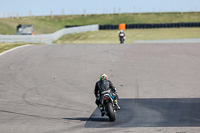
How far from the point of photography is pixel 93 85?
18859 millimetres

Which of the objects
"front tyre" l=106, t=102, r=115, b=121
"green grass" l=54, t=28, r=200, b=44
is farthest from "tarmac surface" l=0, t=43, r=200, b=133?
"green grass" l=54, t=28, r=200, b=44

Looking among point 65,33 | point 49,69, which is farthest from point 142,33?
point 49,69

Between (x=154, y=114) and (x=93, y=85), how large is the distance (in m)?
6.61

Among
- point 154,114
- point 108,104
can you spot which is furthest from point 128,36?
point 108,104

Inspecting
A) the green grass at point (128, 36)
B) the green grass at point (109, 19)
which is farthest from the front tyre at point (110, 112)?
the green grass at point (109, 19)

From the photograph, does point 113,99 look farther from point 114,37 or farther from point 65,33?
point 65,33

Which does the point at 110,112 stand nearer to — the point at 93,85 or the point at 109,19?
the point at 93,85

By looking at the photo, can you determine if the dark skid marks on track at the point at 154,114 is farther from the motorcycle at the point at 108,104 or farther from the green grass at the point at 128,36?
the green grass at the point at 128,36

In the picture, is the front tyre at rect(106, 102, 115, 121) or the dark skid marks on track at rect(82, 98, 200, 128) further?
the front tyre at rect(106, 102, 115, 121)

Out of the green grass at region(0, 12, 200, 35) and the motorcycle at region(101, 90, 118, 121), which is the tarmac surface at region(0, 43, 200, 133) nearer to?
the motorcycle at region(101, 90, 118, 121)

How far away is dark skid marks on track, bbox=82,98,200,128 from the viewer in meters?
11.1

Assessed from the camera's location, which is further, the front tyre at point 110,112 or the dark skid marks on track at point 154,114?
→ the front tyre at point 110,112

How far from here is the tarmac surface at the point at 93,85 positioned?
1133 centimetres

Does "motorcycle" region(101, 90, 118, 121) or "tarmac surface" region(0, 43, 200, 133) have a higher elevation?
"motorcycle" region(101, 90, 118, 121)
